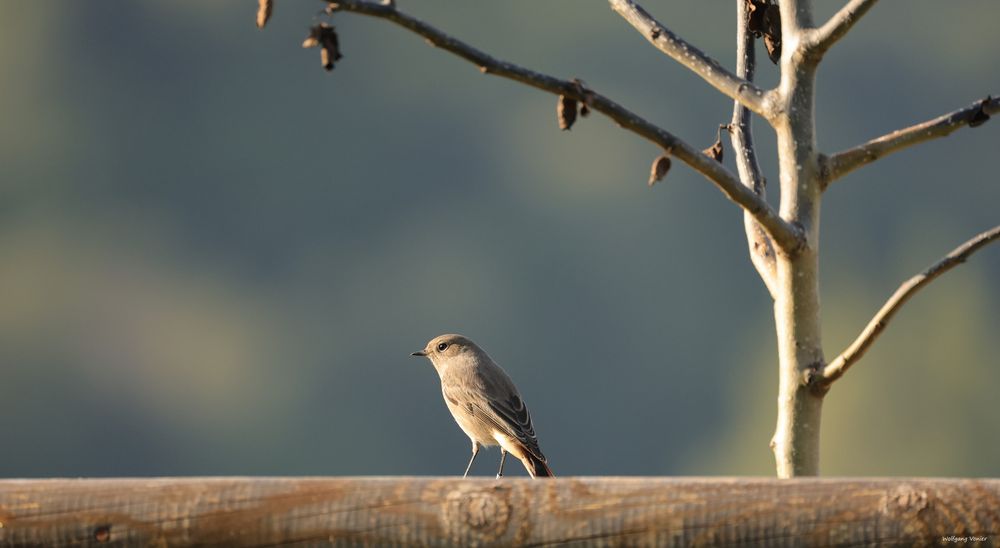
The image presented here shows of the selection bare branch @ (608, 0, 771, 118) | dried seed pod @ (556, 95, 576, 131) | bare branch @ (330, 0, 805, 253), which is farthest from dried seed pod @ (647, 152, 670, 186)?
bare branch @ (608, 0, 771, 118)

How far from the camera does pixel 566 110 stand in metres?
3.81

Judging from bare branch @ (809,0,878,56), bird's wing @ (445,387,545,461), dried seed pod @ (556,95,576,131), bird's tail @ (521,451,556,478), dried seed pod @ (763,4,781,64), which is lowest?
bird's tail @ (521,451,556,478)

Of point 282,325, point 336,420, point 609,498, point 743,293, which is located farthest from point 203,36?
point 609,498

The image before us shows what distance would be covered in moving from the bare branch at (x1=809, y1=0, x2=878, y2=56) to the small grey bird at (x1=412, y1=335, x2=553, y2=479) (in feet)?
13.5

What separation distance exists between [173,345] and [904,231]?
46167mm

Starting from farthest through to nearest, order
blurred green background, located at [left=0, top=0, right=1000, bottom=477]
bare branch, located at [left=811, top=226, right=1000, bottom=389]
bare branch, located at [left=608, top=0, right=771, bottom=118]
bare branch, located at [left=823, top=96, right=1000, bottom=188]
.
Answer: blurred green background, located at [left=0, top=0, right=1000, bottom=477] → bare branch, located at [left=608, top=0, right=771, bottom=118] → bare branch, located at [left=823, top=96, right=1000, bottom=188] → bare branch, located at [left=811, top=226, right=1000, bottom=389]

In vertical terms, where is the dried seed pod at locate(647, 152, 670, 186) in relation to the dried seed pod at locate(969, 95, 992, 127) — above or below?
below

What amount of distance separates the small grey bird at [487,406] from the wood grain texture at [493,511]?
484cm

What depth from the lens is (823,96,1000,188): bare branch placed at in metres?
4.24

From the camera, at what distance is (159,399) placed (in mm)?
97688

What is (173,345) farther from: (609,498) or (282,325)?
(609,498)

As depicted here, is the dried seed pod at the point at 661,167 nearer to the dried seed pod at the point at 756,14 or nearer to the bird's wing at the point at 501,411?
the dried seed pod at the point at 756,14

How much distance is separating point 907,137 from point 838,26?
1.26 feet

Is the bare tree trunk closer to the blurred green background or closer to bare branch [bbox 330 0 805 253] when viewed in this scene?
bare branch [bbox 330 0 805 253]
